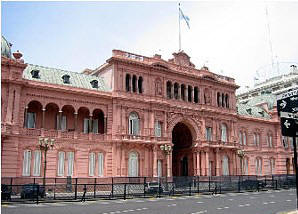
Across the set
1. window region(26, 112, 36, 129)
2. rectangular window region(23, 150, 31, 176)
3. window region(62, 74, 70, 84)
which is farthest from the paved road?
window region(62, 74, 70, 84)

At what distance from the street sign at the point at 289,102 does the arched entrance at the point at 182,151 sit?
3626 centimetres

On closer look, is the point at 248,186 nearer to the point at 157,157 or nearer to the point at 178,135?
the point at 157,157

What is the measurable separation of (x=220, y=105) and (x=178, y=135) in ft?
26.9

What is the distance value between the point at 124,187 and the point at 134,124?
14.9m

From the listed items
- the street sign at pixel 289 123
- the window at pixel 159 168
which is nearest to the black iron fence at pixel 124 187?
the window at pixel 159 168

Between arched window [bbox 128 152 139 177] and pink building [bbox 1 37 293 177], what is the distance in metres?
0.12

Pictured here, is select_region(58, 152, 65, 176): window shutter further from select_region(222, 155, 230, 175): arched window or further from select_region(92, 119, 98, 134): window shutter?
select_region(222, 155, 230, 175): arched window

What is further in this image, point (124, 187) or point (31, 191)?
point (124, 187)

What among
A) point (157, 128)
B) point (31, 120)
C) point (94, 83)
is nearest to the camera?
point (31, 120)

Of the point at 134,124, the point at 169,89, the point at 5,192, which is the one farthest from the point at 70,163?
Answer: the point at 169,89

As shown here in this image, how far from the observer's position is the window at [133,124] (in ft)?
135

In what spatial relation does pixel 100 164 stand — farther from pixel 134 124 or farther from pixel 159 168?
pixel 159 168

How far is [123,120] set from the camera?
40.1m

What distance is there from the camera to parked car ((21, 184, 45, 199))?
78.4 feet
